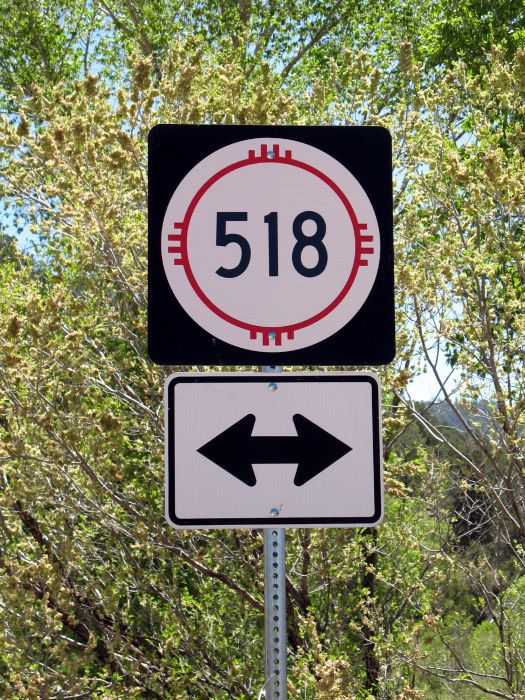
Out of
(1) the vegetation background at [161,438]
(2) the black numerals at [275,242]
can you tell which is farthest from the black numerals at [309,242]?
(1) the vegetation background at [161,438]

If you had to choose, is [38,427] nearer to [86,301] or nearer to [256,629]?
[86,301]

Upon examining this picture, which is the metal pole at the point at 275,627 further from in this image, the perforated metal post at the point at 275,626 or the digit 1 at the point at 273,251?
the digit 1 at the point at 273,251

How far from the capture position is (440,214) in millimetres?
6867

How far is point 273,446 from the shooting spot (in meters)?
2.61

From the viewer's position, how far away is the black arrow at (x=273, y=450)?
259cm

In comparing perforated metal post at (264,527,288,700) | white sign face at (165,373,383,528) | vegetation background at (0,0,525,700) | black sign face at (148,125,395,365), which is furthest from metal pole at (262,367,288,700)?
vegetation background at (0,0,525,700)

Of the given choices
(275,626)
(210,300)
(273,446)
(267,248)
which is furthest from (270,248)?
(275,626)

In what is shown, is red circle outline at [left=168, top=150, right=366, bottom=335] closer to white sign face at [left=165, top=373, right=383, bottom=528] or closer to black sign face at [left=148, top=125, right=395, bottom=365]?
black sign face at [left=148, top=125, right=395, bottom=365]

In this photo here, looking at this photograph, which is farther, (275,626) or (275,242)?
(275,242)

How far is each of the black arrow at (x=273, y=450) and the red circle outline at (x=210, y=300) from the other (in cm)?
22

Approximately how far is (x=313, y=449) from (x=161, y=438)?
13.5 ft

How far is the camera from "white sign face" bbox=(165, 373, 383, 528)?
259 cm

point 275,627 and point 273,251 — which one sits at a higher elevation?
point 273,251

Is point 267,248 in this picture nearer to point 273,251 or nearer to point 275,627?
point 273,251
